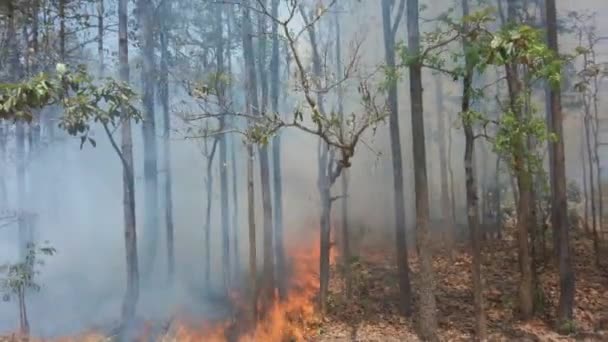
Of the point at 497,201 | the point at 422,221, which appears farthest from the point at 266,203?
the point at 497,201

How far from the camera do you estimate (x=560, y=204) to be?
24.2 ft

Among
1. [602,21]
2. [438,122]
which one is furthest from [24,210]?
[602,21]

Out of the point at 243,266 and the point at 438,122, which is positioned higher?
the point at 438,122

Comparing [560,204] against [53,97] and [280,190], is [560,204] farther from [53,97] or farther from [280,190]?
[53,97]

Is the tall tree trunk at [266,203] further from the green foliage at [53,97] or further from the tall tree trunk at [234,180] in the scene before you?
the green foliage at [53,97]

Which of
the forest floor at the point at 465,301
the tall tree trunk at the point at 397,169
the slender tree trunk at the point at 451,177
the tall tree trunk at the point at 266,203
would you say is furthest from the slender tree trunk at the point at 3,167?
the slender tree trunk at the point at 451,177

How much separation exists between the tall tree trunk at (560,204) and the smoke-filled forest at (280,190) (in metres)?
0.03

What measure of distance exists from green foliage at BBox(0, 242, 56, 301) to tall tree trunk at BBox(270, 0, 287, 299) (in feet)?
11.9

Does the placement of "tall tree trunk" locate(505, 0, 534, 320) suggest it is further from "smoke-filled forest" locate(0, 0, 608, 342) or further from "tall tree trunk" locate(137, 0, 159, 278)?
"tall tree trunk" locate(137, 0, 159, 278)

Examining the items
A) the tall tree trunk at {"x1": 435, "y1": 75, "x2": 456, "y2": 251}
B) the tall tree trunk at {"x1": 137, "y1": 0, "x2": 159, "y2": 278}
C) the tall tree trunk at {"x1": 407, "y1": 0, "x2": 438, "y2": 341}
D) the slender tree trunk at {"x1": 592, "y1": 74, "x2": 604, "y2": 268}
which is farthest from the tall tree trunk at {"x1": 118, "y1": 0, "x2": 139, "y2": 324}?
the slender tree trunk at {"x1": 592, "y1": 74, "x2": 604, "y2": 268}

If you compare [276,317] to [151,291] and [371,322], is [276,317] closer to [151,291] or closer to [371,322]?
[371,322]

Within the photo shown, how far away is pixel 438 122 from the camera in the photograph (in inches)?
408

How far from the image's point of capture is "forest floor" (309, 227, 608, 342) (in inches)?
287

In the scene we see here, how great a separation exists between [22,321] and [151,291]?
1859 mm
